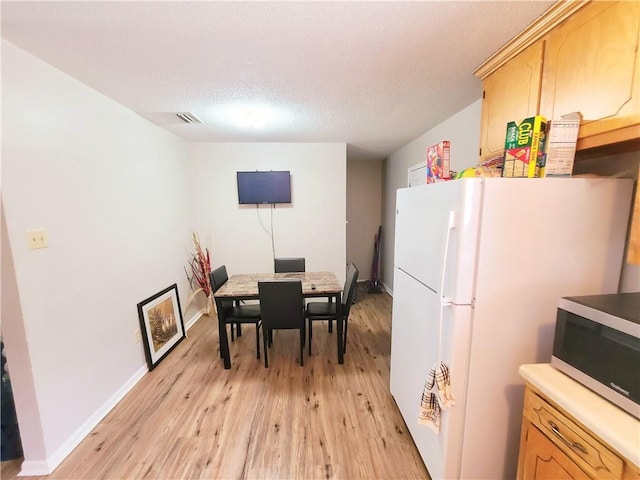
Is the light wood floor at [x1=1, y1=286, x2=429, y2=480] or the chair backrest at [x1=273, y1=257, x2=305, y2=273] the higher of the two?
the chair backrest at [x1=273, y1=257, x2=305, y2=273]

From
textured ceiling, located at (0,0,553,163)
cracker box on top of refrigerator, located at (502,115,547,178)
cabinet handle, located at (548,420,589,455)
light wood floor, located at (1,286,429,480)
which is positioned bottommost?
light wood floor, located at (1,286,429,480)

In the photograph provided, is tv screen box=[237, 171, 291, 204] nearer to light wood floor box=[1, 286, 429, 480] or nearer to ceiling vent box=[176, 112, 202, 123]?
ceiling vent box=[176, 112, 202, 123]

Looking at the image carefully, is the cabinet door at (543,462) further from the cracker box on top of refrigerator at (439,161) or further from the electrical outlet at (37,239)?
the electrical outlet at (37,239)

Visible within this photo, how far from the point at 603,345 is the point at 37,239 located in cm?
274

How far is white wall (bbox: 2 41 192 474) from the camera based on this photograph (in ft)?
4.56

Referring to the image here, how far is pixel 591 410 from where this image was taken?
0.84 metres

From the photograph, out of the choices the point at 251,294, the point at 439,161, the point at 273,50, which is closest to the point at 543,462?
the point at 439,161

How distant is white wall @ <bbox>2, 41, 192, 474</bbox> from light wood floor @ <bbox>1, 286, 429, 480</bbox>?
9.6 inches

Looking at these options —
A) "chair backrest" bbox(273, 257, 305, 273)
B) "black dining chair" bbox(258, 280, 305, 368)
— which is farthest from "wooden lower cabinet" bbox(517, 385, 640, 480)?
"chair backrest" bbox(273, 257, 305, 273)

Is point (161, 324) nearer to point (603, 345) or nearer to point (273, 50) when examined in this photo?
point (273, 50)

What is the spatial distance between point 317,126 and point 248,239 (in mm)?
1841

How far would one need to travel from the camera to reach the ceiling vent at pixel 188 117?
2419 mm

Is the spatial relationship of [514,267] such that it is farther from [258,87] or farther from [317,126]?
[317,126]

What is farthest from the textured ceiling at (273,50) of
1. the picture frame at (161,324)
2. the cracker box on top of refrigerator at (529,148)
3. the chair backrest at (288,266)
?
the picture frame at (161,324)
